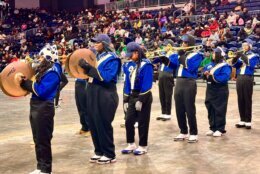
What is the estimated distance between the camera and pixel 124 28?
2820 cm

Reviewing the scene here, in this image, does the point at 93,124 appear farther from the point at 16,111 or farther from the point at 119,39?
the point at 119,39

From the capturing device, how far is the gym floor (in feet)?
21.9

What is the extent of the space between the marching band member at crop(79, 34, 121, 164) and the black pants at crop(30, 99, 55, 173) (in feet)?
2.71

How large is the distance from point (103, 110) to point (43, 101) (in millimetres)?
1046

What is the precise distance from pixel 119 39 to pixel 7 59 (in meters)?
9.02

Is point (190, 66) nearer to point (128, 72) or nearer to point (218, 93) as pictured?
point (218, 93)

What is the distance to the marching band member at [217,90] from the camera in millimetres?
8836

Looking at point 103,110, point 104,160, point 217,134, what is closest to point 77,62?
point 103,110

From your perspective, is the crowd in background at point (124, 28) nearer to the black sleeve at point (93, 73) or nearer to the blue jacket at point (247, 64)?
the blue jacket at point (247, 64)

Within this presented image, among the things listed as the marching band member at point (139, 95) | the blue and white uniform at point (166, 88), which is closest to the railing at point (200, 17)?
the blue and white uniform at point (166, 88)

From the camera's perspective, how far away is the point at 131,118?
7469 mm

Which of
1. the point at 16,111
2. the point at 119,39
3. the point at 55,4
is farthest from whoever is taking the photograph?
the point at 55,4

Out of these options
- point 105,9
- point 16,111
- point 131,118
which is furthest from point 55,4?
point 131,118

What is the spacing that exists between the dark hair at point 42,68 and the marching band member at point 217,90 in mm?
3863
